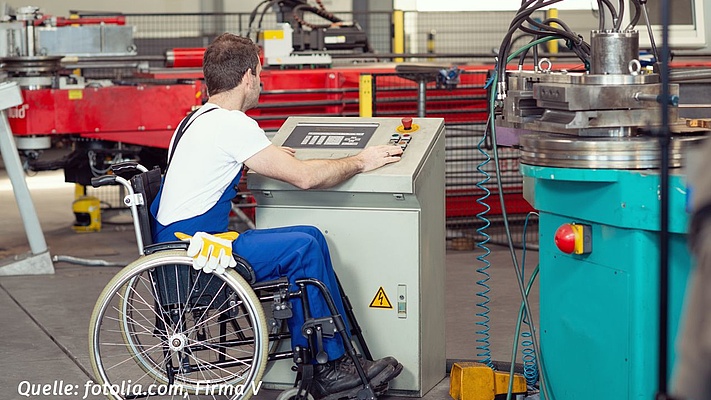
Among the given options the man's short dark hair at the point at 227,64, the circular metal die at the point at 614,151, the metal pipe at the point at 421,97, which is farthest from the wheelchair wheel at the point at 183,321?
the metal pipe at the point at 421,97


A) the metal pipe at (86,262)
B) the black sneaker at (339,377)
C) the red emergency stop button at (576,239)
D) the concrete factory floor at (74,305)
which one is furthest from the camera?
the metal pipe at (86,262)

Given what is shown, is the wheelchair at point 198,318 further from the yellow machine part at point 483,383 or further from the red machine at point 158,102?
the red machine at point 158,102

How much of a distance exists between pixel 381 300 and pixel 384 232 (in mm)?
226

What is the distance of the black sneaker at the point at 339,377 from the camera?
3066mm

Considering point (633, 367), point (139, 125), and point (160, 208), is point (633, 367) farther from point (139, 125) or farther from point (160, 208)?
point (139, 125)

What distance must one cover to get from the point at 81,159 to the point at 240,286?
364cm

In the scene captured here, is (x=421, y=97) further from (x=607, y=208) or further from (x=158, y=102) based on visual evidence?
(x=607, y=208)

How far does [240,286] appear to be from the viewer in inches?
111

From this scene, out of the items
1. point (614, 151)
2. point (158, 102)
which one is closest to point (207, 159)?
point (614, 151)

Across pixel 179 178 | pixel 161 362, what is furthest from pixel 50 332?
pixel 179 178

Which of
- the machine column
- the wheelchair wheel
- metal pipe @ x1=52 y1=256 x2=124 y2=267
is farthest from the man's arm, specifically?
metal pipe @ x1=52 y1=256 x2=124 y2=267

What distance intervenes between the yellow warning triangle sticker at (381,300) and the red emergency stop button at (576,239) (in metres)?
0.80

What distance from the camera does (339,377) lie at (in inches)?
121

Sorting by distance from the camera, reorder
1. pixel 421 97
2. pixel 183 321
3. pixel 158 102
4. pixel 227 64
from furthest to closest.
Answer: pixel 421 97 → pixel 158 102 → pixel 227 64 → pixel 183 321
